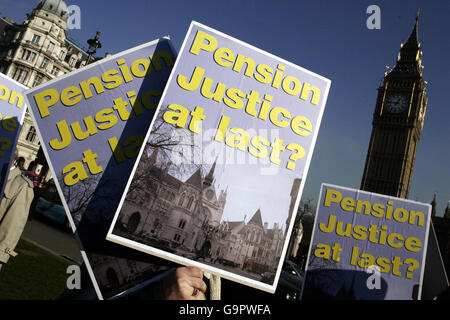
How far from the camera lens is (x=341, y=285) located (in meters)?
6.89

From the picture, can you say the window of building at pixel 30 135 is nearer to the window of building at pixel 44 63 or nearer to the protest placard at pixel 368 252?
the window of building at pixel 44 63

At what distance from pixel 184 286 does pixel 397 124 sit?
6998 cm

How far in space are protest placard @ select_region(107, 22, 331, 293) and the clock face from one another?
223 ft

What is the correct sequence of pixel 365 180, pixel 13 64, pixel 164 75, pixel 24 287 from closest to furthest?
1. pixel 164 75
2. pixel 24 287
3. pixel 13 64
4. pixel 365 180

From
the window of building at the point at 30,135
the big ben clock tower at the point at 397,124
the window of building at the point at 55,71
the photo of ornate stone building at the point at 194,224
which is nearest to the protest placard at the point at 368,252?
the photo of ornate stone building at the point at 194,224

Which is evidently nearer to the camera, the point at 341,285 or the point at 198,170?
the point at 198,170

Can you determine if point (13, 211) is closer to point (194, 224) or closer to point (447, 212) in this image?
point (194, 224)

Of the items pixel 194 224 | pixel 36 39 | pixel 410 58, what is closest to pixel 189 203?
pixel 194 224

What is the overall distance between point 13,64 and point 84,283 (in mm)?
49147

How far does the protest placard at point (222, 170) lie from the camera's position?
10.6 ft

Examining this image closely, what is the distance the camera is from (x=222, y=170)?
3.44m
